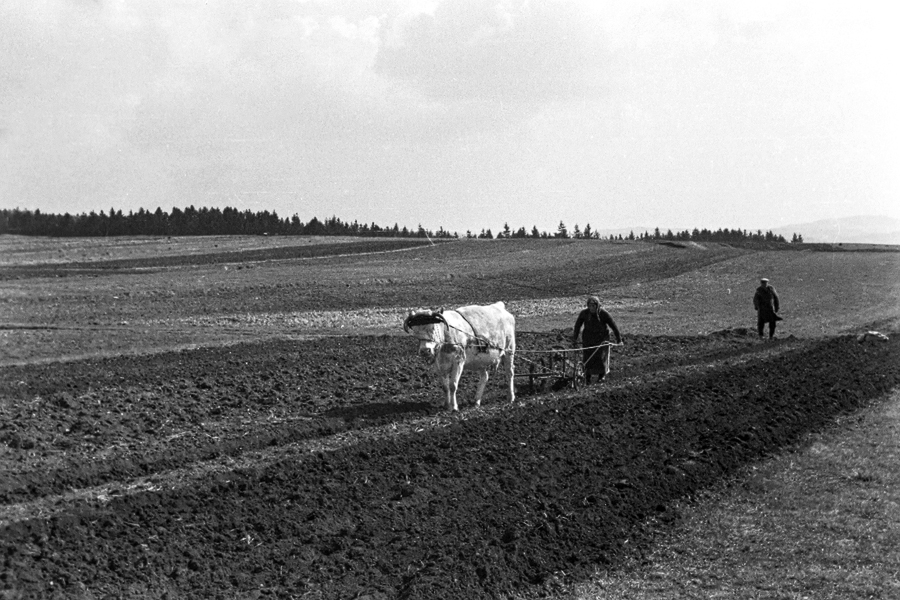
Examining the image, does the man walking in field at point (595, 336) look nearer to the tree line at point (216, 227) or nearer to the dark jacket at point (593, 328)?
the dark jacket at point (593, 328)

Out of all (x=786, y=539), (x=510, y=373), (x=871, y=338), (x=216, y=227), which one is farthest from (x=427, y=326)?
(x=216, y=227)

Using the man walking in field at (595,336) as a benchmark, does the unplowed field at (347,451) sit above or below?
below

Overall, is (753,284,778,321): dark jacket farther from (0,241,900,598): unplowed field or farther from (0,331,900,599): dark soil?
(0,331,900,599): dark soil

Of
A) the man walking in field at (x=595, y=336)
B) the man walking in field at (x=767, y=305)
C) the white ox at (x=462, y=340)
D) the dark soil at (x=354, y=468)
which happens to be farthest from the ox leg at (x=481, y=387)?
the man walking in field at (x=767, y=305)

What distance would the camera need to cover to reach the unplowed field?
970 centimetres

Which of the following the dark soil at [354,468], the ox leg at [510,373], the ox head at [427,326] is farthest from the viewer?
the ox leg at [510,373]

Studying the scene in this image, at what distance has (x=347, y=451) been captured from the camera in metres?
13.8

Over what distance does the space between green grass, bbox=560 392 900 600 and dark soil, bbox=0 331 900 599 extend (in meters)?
0.47

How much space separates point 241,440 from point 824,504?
8.88m

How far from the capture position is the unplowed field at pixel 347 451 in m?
9.70

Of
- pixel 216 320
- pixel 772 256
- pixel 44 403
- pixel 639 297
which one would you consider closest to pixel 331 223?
pixel 772 256

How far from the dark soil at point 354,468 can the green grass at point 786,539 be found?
1.56 ft

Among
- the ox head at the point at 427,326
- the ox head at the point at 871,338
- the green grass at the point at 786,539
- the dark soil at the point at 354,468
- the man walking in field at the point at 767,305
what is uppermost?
the ox head at the point at 427,326

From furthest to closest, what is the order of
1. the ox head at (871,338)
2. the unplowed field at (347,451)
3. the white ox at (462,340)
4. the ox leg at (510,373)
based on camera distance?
the ox head at (871,338)
the ox leg at (510,373)
the white ox at (462,340)
the unplowed field at (347,451)
